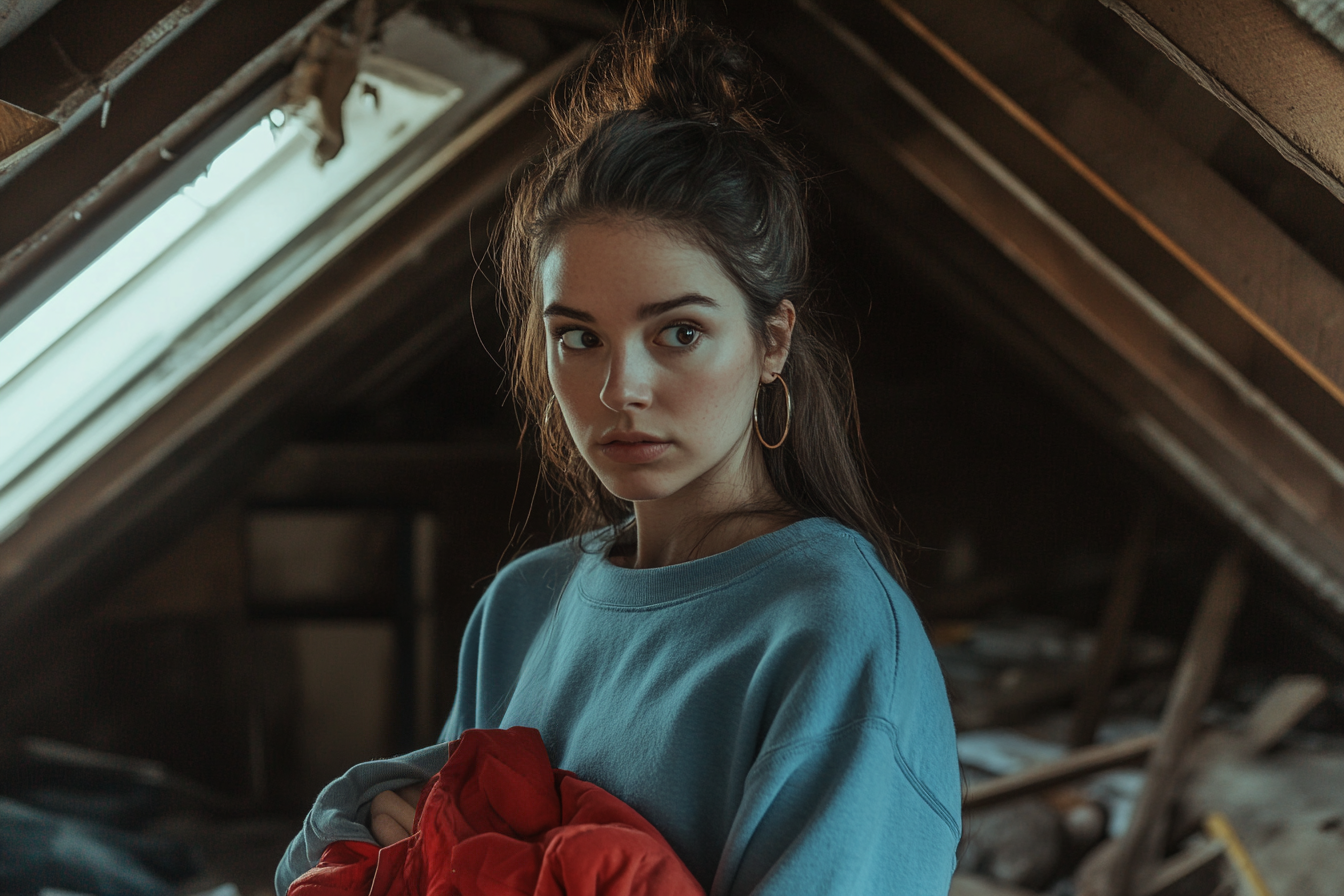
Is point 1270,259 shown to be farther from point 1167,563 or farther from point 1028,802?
point 1167,563

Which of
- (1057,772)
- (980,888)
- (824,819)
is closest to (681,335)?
(824,819)

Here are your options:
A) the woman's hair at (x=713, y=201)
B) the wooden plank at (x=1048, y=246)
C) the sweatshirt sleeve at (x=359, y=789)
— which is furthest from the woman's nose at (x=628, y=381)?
the wooden plank at (x=1048, y=246)

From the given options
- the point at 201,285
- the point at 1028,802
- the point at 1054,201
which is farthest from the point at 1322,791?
the point at 201,285

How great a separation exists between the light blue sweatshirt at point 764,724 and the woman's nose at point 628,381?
166 millimetres

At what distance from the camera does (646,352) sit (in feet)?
2.87

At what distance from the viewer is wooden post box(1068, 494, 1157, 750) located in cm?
382

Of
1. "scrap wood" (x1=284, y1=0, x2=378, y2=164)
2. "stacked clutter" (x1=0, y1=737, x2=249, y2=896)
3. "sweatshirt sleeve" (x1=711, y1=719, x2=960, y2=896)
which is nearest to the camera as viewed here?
"sweatshirt sleeve" (x1=711, y1=719, x2=960, y2=896)

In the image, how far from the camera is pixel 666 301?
857 mm

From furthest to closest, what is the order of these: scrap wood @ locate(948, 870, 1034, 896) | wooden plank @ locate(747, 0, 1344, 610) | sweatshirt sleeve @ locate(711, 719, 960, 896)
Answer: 1. scrap wood @ locate(948, 870, 1034, 896)
2. wooden plank @ locate(747, 0, 1344, 610)
3. sweatshirt sleeve @ locate(711, 719, 960, 896)

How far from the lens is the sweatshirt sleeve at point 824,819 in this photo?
711 mm

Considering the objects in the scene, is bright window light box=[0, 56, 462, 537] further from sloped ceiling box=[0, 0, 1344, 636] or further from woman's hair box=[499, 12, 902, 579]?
woman's hair box=[499, 12, 902, 579]

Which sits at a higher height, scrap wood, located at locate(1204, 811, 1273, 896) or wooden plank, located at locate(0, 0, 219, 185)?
wooden plank, located at locate(0, 0, 219, 185)

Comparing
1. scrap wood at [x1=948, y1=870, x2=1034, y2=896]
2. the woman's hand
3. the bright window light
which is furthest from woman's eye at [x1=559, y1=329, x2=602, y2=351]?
scrap wood at [x1=948, y1=870, x2=1034, y2=896]

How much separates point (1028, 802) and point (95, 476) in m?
2.87
